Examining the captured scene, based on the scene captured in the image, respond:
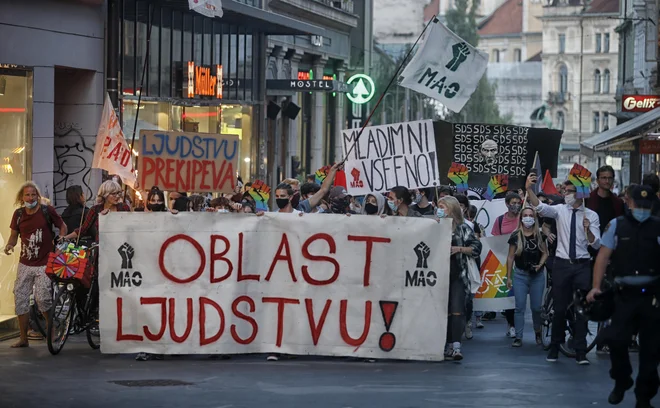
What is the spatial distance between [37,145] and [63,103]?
3.48m

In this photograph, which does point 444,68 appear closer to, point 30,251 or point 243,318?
point 243,318

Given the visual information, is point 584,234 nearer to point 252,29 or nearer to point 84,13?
point 84,13

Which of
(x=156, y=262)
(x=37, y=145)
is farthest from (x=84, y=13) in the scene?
(x=156, y=262)

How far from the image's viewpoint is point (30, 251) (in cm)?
1434

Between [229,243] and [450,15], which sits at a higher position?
[450,15]

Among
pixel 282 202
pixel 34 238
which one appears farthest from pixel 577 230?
pixel 34 238

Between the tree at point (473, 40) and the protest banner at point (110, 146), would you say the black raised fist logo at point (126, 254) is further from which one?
the tree at point (473, 40)

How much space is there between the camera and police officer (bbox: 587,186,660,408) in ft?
35.3

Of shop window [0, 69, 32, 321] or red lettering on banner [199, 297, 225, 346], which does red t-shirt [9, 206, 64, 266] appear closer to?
shop window [0, 69, 32, 321]

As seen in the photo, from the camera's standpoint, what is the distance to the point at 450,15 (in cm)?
12925

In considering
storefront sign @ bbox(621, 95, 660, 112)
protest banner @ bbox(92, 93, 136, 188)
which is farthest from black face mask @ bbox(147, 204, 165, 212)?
storefront sign @ bbox(621, 95, 660, 112)

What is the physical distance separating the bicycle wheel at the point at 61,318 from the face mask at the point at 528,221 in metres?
4.98

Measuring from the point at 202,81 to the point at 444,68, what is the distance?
1237 cm

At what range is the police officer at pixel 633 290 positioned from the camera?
1075cm
